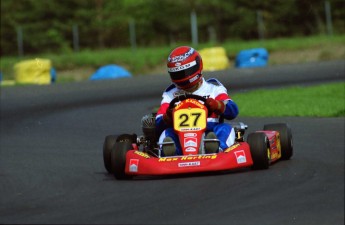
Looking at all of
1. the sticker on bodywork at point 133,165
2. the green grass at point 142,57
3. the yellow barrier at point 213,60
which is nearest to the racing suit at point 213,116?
the sticker on bodywork at point 133,165

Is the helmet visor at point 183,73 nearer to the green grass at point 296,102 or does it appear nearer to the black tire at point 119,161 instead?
the black tire at point 119,161

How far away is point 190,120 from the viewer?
8508 millimetres

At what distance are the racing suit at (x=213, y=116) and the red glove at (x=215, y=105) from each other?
4.6 inches

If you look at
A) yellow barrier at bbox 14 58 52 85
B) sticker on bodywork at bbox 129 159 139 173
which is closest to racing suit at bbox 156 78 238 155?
sticker on bodywork at bbox 129 159 139 173

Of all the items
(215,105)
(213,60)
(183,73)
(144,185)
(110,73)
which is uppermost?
(183,73)

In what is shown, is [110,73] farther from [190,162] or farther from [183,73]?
[190,162]

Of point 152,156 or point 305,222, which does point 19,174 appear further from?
point 305,222

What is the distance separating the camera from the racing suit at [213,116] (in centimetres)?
861

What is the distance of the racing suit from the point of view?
861cm

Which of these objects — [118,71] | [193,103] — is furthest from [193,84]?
[118,71]

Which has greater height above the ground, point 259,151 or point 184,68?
point 184,68

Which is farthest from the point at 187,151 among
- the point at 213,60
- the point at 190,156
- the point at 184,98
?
the point at 213,60

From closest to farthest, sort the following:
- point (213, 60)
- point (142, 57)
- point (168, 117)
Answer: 1. point (168, 117)
2. point (213, 60)
3. point (142, 57)

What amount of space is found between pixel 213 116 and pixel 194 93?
338mm
